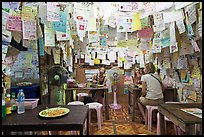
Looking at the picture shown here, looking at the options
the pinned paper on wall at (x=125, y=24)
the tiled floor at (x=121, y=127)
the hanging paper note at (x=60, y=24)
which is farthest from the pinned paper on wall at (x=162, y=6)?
the tiled floor at (x=121, y=127)

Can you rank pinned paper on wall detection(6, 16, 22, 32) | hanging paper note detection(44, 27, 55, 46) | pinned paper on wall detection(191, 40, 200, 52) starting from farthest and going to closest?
hanging paper note detection(44, 27, 55, 46) → pinned paper on wall detection(191, 40, 200, 52) → pinned paper on wall detection(6, 16, 22, 32)

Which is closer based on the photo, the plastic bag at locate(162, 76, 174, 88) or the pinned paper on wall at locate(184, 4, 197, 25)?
the pinned paper on wall at locate(184, 4, 197, 25)

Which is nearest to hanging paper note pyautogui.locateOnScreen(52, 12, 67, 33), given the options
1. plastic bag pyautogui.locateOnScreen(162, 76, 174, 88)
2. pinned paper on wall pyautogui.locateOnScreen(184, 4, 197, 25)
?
pinned paper on wall pyautogui.locateOnScreen(184, 4, 197, 25)

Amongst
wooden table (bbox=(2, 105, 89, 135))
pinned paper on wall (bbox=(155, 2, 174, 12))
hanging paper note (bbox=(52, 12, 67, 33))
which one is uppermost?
pinned paper on wall (bbox=(155, 2, 174, 12))

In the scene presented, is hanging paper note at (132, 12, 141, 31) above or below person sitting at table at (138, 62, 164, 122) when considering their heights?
above

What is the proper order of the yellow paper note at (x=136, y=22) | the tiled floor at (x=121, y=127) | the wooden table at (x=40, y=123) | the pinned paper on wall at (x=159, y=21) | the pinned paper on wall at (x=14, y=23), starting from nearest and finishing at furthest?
the wooden table at (x=40, y=123)
the pinned paper on wall at (x=14, y=23)
the pinned paper on wall at (x=159, y=21)
the yellow paper note at (x=136, y=22)
the tiled floor at (x=121, y=127)

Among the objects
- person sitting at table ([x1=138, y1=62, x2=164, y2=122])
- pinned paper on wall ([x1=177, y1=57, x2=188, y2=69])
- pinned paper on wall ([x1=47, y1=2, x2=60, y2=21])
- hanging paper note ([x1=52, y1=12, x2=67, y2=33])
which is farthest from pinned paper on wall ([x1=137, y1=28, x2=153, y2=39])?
pinned paper on wall ([x1=47, y1=2, x2=60, y2=21])

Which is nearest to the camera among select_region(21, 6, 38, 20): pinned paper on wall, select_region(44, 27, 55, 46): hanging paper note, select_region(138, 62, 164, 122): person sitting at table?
select_region(21, 6, 38, 20): pinned paper on wall

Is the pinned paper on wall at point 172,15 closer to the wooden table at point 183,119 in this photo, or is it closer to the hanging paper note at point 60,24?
the wooden table at point 183,119

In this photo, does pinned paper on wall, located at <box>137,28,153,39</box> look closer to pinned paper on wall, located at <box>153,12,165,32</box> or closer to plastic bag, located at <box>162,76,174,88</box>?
pinned paper on wall, located at <box>153,12,165,32</box>

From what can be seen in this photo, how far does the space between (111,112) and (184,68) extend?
255 centimetres

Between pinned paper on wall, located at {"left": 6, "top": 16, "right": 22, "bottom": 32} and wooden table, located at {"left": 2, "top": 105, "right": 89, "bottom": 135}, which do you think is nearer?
wooden table, located at {"left": 2, "top": 105, "right": 89, "bottom": 135}

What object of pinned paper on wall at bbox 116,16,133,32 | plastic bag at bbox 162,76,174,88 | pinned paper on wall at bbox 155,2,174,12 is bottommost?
plastic bag at bbox 162,76,174,88

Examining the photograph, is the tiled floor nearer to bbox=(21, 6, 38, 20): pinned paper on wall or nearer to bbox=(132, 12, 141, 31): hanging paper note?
bbox=(132, 12, 141, 31): hanging paper note
